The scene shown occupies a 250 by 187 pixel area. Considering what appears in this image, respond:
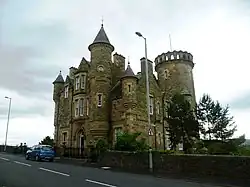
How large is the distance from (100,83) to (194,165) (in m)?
19.8

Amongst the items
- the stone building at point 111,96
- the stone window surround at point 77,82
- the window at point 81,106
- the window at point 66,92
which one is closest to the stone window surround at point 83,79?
the stone building at point 111,96

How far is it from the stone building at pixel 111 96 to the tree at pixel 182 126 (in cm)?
261

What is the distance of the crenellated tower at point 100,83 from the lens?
33.5 meters

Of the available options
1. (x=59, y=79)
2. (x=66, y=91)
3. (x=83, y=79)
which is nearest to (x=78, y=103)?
(x=83, y=79)

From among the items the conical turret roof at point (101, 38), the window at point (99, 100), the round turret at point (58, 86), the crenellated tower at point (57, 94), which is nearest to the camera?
the window at point (99, 100)

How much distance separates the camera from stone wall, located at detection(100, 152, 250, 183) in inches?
593

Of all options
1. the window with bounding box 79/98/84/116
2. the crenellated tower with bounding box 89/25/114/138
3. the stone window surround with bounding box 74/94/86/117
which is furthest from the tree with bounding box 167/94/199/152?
the window with bounding box 79/98/84/116

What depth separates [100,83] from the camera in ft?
114

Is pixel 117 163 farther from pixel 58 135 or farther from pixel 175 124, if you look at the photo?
pixel 58 135

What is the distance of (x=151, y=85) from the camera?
3731 cm

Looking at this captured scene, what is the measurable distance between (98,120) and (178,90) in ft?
47.2

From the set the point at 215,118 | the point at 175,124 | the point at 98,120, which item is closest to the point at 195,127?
the point at 175,124

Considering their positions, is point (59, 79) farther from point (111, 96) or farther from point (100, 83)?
point (111, 96)

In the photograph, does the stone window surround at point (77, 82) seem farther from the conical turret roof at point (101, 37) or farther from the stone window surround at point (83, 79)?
the conical turret roof at point (101, 37)
